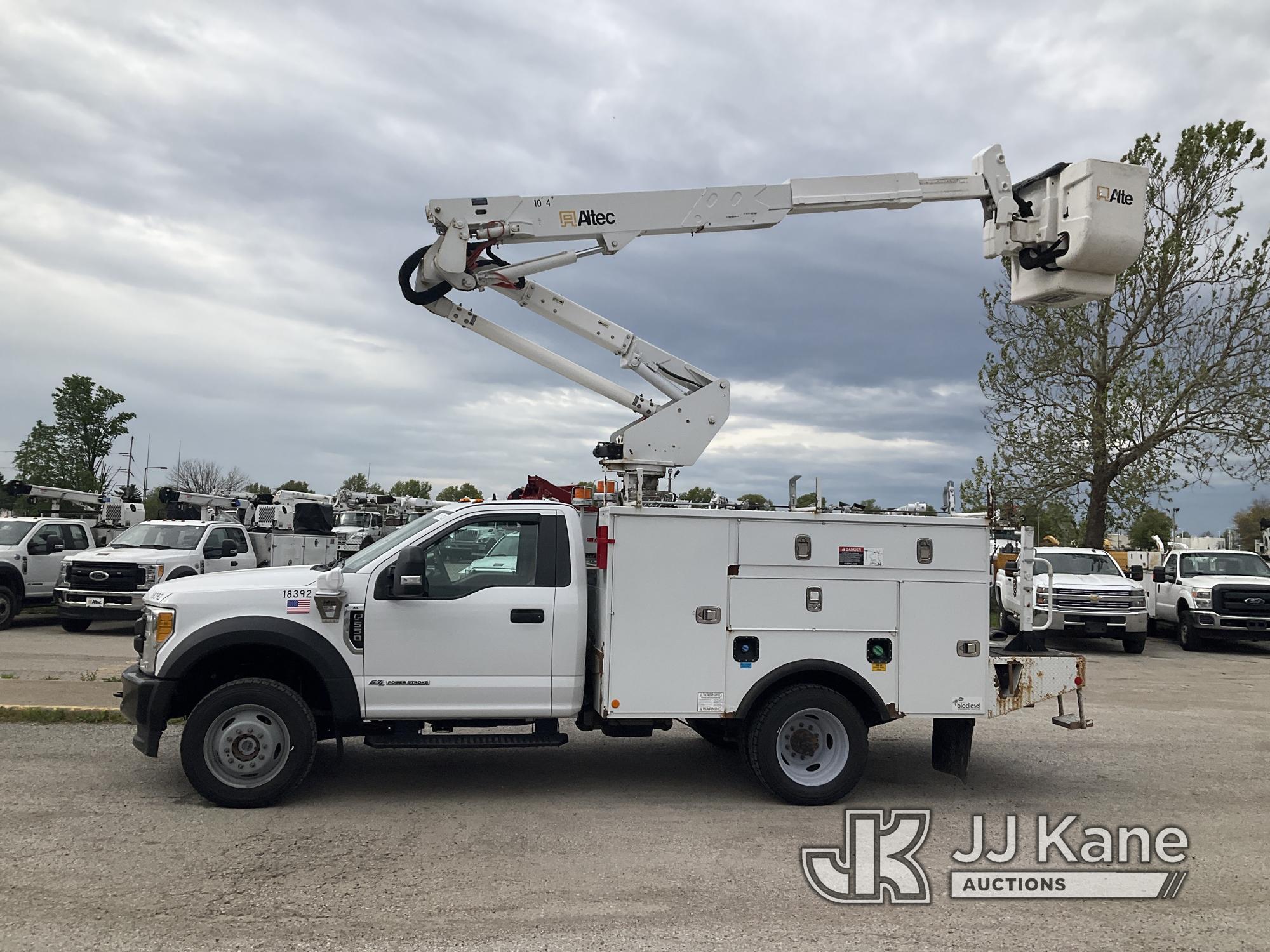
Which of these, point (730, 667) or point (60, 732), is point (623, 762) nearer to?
point (730, 667)

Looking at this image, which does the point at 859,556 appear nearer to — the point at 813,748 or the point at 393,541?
the point at 813,748

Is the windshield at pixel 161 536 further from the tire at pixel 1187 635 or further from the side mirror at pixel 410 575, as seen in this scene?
the tire at pixel 1187 635

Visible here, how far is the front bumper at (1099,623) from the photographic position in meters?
17.7

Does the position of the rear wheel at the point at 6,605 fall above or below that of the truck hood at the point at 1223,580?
below

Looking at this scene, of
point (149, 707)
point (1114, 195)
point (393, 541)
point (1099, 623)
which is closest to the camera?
point (149, 707)

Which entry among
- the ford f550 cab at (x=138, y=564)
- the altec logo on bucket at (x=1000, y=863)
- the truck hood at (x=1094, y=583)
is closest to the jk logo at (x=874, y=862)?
the altec logo on bucket at (x=1000, y=863)

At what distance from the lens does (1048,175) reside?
8391 mm

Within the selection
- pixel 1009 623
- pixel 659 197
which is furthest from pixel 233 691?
pixel 1009 623

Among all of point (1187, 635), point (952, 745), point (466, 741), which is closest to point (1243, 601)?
point (1187, 635)

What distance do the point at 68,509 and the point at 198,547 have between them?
2201 centimetres

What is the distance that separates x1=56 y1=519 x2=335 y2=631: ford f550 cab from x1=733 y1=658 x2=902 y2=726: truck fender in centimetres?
1024

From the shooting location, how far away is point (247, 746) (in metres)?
6.71

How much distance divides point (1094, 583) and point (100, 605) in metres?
16.7

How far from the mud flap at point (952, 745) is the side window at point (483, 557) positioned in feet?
10.9
